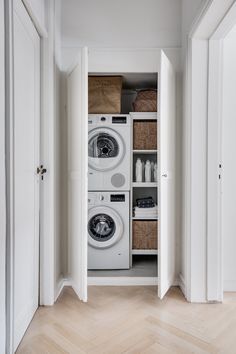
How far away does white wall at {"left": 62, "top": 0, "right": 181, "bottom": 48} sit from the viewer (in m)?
2.69

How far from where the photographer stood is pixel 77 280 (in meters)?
2.38

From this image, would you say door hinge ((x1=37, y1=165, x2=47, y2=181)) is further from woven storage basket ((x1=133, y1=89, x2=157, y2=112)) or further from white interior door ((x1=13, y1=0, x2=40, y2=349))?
woven storage basket ((x1=133, y1=89, x2=157, y2=112))

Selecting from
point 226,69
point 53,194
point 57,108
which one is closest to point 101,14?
point 57,108

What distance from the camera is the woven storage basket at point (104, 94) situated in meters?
2.92

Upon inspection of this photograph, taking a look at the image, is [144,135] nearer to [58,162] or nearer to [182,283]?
[58,162]

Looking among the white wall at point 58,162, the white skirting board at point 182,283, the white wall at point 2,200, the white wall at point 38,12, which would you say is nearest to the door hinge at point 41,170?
the white wall at point 58,162

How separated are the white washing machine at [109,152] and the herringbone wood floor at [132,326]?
1.07m

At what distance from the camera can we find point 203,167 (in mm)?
2346

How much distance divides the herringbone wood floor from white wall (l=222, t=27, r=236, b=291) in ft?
0.86

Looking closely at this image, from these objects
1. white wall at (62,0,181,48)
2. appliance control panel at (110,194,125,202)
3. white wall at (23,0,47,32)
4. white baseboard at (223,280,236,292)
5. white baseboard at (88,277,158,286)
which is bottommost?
white baseboard at (88,277,158,286)

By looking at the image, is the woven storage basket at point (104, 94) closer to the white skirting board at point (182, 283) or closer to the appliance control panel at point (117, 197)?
the appliance control panel at point (117, 197)

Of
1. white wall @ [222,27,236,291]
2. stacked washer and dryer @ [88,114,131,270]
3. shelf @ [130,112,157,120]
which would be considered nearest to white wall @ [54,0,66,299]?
stacked washer and dryer @ [88,114,131,270]

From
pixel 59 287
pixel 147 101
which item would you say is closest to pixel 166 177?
pixel 147 101

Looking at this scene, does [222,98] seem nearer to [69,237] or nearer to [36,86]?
[36,86]
